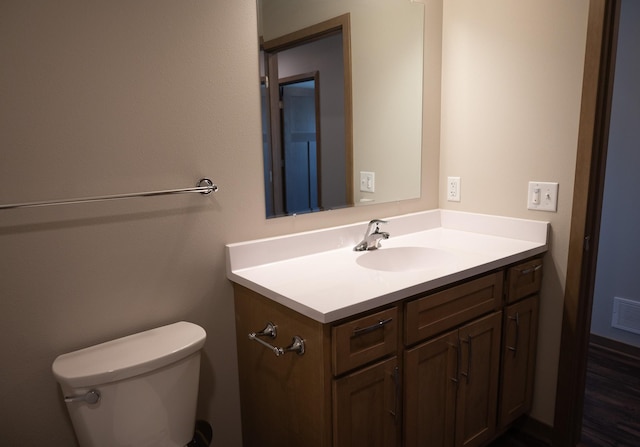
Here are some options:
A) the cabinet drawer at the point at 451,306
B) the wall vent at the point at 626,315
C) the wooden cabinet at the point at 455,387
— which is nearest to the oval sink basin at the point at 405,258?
the cabinet drawer at the point at 451,306

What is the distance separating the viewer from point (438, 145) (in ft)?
7.23

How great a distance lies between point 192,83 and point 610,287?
2.67 metres

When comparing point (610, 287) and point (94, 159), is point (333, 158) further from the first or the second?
point (610, 287)

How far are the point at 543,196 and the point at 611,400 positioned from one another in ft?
3.89

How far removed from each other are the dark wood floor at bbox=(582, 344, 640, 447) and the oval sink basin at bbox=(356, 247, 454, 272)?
1042mm

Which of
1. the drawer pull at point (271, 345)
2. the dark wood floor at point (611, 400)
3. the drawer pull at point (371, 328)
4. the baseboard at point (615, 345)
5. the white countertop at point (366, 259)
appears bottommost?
the dark wood floor at point (611, 400)

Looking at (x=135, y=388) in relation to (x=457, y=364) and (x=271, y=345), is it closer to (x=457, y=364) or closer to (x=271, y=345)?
(x=271, y=345)

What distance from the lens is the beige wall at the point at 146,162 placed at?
1.19 meters

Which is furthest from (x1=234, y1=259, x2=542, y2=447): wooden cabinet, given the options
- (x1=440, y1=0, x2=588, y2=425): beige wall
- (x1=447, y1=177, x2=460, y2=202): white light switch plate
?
(x1=447, y1=177, x2=460, y2=202): white light switch plate

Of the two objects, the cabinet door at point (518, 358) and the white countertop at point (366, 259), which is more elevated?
the white countertop at point (366, 259)

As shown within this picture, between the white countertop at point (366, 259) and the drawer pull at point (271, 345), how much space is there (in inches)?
4.3

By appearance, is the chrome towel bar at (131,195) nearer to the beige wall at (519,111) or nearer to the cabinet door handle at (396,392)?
the cabinet door handle at (396,392)

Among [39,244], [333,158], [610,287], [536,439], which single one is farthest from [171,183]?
[610,287]

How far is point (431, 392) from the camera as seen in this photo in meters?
1.50
